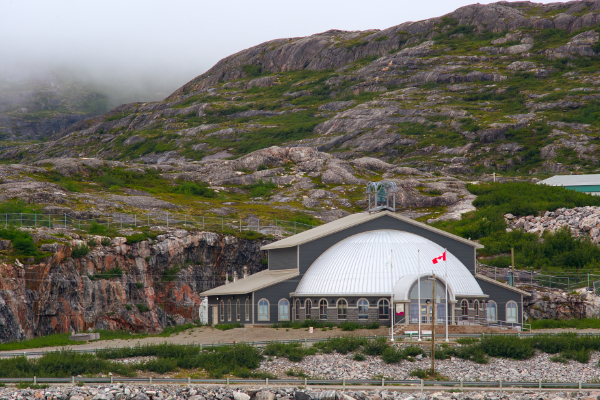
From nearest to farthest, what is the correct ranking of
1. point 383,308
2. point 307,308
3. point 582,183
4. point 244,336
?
1. point 244,336
2. point 383,308
3. point 307,308
4. point 582,183

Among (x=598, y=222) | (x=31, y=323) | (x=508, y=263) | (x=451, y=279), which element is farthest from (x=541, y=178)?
(x=31, y=323)

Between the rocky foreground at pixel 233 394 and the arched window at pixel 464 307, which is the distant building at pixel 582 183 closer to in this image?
the arched window at pixel 464 307

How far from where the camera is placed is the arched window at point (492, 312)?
53281 millimetres

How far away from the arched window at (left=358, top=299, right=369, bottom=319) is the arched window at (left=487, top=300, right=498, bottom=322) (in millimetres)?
11292

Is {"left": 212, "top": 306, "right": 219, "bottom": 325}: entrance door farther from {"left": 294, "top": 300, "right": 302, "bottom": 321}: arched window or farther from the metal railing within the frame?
the metal railing

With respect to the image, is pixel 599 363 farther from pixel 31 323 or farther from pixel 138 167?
pixel 138 167

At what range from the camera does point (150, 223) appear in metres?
69.2

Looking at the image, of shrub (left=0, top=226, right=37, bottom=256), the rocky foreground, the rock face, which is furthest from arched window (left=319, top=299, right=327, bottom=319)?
shrub (left=0, top=226, right=37, bottom=256)

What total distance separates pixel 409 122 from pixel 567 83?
161 ft

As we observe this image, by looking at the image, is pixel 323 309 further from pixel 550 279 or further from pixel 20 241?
pixel 550 279

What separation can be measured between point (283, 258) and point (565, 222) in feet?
143

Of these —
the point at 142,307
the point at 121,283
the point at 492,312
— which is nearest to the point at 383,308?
the point at 492,312

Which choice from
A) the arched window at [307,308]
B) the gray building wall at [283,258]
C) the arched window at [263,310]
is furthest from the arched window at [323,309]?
the gray building wall at [283,258]

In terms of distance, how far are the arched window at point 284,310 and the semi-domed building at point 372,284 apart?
8 centimetres
